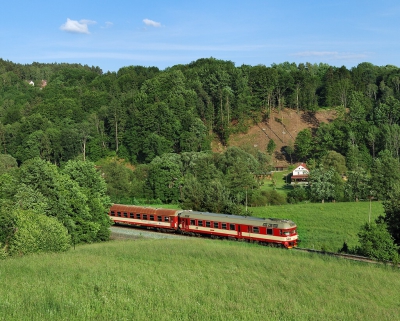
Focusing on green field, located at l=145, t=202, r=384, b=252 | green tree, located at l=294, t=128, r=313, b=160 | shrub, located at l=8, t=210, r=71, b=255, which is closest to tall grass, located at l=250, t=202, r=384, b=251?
green field, located at l=145, t=202, r=384, b=252

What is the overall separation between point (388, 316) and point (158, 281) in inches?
352

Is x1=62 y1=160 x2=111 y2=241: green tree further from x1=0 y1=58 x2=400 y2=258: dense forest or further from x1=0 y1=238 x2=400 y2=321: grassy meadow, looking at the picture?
x1=0 y1=58 x2=400 y2=258: dense forest

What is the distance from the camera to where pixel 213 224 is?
37438mm

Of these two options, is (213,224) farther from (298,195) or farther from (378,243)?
(298,195)

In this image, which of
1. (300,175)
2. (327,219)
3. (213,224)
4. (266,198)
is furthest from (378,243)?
(300,175)

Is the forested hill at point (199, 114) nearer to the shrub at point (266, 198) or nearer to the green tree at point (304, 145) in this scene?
the green tree at point (304, 145)

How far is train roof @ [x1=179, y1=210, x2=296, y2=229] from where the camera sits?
33562mm

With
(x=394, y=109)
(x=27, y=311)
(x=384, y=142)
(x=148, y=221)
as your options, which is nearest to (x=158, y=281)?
(x=27, y=311)

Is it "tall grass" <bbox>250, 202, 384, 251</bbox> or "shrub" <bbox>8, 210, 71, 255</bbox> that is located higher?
"shrub" <bbox>8, 210, 71, 255</bbox>

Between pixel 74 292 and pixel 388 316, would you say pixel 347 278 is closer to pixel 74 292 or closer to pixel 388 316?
pixel 388 316

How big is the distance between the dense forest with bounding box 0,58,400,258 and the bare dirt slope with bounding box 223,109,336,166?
230 cm

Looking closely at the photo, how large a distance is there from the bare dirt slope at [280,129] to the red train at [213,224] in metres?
56.2

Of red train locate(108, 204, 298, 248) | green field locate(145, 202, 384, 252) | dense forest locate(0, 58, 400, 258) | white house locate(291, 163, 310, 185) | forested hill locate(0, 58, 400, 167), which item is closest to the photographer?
red train locate(108, 204, 298, 248)

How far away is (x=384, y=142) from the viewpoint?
91750mm
